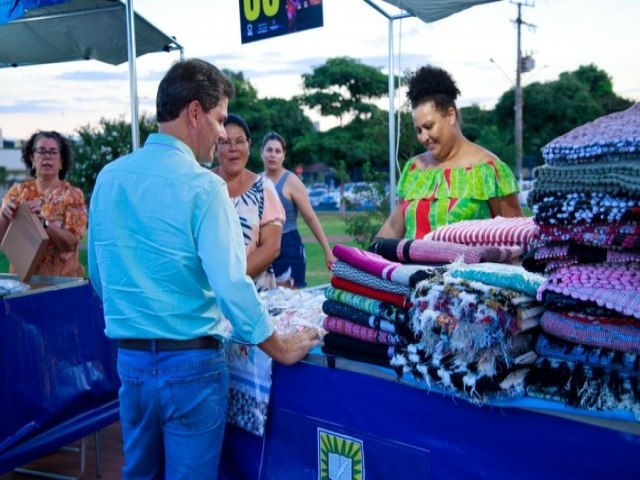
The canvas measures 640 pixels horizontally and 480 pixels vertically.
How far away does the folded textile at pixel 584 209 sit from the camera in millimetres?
1389

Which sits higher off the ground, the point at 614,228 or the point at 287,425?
the point at 614,228

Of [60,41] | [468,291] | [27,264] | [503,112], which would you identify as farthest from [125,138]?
[503,112]

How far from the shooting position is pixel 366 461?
73.3 inches

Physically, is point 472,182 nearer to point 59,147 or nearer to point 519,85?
Result: point 59,147

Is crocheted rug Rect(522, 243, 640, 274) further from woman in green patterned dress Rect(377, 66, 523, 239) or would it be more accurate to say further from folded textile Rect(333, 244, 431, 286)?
woman in green patterned dress Rect(377, 66, 523, 239)

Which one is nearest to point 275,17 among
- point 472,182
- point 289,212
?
point 289,212

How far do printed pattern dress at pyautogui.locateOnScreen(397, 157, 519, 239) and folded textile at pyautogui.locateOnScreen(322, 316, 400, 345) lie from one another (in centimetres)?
86

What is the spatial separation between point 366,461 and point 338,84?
38782mm

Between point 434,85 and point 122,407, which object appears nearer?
point 122,407

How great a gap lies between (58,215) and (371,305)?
111 inches

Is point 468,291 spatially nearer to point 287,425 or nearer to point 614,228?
point 614,228

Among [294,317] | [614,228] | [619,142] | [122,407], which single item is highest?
[619,142]

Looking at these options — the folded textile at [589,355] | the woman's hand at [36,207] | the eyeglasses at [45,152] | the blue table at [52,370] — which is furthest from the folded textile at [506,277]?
the eyeglasses at [45,152]

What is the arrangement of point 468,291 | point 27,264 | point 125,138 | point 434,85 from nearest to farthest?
point 468,291, point 434,85, point 27,264, point 125,138
